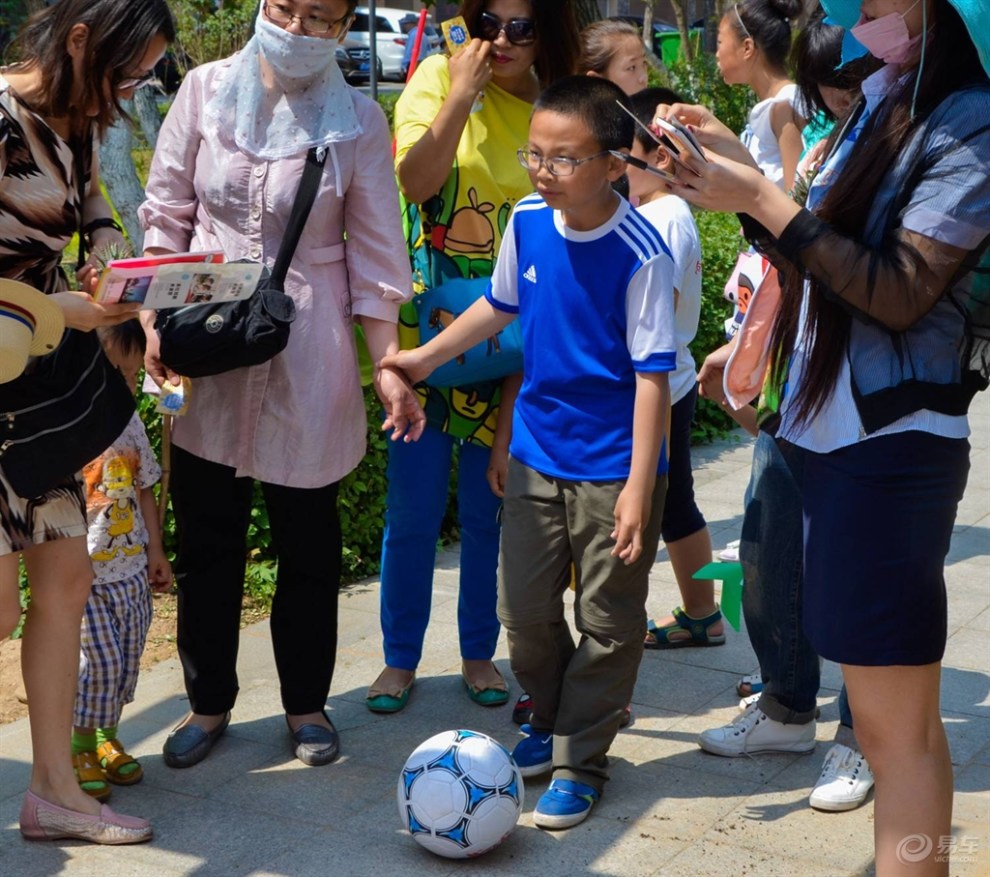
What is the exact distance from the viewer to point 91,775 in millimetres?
3518

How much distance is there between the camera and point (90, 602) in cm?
358

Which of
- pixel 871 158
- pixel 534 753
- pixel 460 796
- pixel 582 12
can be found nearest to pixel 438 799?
pixel 460 796

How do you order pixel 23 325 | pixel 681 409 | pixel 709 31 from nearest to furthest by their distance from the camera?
1. pixel 23 325
2. pixel 681 409
3. pixel 709 31

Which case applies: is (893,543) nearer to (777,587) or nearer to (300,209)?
(777,587)

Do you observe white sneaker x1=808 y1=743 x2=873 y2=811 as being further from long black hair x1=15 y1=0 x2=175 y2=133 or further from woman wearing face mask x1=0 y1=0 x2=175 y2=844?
long black hair x1=15 y1=0 x2=175 y2=133

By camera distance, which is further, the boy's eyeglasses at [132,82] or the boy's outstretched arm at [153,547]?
the boy's outstretched arm at [153,547]

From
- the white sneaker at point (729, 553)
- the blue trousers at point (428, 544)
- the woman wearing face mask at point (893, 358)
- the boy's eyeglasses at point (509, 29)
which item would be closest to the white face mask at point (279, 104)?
the boy's eyeglasses at point (509, 29)

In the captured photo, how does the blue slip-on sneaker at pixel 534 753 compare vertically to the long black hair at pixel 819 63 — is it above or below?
below

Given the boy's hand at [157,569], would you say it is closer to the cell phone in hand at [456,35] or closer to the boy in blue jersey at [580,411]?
the boy in blue jersey at [580,411]

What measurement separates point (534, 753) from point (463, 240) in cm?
147

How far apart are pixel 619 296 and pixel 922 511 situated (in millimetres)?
1062

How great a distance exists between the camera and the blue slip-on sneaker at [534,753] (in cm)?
359

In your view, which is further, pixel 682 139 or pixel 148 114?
pixel 148 114

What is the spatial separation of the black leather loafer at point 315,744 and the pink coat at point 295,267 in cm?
72
